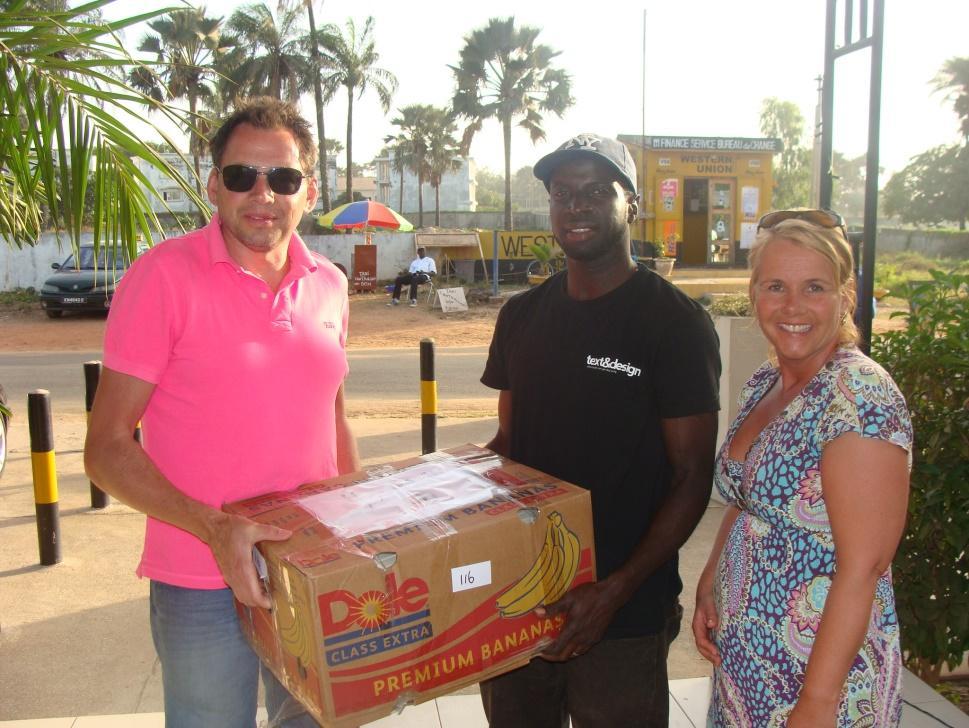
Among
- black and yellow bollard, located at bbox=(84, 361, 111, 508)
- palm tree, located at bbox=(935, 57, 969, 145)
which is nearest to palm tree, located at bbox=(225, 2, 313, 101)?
black and yellow bollard, located at bbox=(84, 361, 111, 508)

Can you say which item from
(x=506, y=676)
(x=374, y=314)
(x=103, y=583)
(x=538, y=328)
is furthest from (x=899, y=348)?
(x=374, y=314)

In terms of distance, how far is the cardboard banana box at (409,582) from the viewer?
1.65 m

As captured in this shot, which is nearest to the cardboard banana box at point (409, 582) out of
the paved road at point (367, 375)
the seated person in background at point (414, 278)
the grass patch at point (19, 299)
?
the paved road at point (367, 375)

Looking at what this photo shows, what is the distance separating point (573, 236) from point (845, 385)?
785mm

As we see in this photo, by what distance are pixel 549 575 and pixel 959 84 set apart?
217 feet

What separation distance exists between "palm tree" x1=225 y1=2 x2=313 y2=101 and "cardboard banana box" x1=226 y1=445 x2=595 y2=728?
36803mm

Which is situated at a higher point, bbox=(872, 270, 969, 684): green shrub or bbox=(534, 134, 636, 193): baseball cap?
bbox=(534, 134, 636, 193): baseball cap

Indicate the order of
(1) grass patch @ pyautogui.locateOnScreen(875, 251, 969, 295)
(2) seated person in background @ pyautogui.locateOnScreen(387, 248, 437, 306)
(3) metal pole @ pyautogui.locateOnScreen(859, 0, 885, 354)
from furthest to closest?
(1) grass patch @ pyautogui.locateOnScreen(875, 251, 969, 295) < (2) seated person in background @ pyautogui.locateOnScreen(387, 248, 437, 306) < (3) metal pole @ pyautogui.locateOnScreen(859, 0, 885, 354)

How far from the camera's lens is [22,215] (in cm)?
395

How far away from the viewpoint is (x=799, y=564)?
1.87 m

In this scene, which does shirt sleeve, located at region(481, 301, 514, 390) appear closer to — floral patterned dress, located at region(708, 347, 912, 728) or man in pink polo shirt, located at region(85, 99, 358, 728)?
man in pink polo shirt, located at region(85, 99, 358, 728)

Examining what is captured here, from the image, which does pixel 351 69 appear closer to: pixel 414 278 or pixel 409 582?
pixel 414 278

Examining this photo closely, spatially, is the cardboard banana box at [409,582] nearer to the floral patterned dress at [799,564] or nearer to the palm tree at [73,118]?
the floral patterned dress at [799,564]

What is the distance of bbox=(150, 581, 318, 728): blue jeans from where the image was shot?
206 cm
